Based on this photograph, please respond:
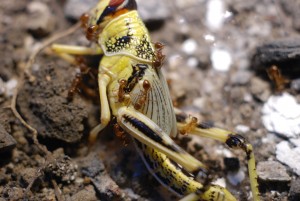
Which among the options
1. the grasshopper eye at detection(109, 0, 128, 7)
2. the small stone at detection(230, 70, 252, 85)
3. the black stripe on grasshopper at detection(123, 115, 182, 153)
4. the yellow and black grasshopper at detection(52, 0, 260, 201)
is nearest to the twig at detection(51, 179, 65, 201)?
the yellow and black grasshopper at detection(52, 0, 260, 201)

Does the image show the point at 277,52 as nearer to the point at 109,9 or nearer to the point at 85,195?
the point at 109,9

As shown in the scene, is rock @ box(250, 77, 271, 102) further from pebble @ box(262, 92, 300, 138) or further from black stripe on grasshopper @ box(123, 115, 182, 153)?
black stripe on grasshopper @ box(123, 115, 182, 153)

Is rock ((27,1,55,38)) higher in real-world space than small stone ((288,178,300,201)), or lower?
higher

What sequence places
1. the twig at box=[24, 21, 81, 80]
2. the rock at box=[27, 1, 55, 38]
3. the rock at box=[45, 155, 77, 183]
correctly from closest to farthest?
the rock at box=[45, 155, 77, 183]
the twig at box=[24, 21, 81, 80]
the rock at box=[27, 1, 55, 38]

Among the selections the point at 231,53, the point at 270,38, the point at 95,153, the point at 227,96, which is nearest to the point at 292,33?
the point at 270,38

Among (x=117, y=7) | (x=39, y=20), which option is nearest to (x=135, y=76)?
(x=117, y=7)

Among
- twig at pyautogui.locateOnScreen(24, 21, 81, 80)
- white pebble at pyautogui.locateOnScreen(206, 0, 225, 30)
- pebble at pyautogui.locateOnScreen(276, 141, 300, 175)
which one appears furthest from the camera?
white pebble at pyautogui.locateOnScreen(206, 0, 225, 30)

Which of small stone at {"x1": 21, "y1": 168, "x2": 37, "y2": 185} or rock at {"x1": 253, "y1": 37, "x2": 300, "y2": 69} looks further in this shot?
rock at {"x1": 253, "y1": 37, "x2": 300, "y2": 69}

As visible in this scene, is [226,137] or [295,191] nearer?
[295,191]

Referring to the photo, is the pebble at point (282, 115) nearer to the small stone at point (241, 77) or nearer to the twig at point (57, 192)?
the small stone at point (241, 77)
